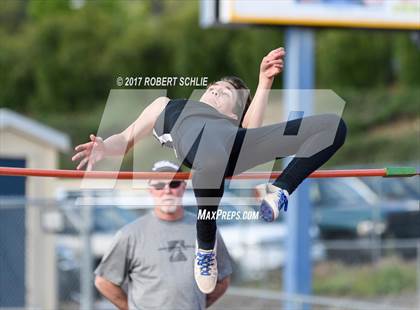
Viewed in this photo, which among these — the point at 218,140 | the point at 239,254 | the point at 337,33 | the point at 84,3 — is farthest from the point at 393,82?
the point at 218,140

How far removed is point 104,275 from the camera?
21.9 ft

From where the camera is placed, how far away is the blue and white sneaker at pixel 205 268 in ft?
18.7

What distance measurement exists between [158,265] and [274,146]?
136cm

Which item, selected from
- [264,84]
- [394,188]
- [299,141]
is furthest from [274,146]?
[394,188]

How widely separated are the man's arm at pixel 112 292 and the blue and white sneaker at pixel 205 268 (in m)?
1.08

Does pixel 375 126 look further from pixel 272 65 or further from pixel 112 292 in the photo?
pixel 272 65

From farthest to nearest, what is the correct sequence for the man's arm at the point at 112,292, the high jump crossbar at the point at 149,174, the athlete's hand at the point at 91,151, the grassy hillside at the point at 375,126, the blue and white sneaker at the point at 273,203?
the grassy hillside at the point at 375,126 < the man's arm at the point at 112,292 < the high jump crossbar at the point at 149,174 < the athlete's hand at the point at 91,151 < the blue and white sneaker at the point at 273,203

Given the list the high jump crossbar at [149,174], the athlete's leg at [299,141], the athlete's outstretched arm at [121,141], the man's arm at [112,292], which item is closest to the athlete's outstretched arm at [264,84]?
the athlete's leg at [299,141]

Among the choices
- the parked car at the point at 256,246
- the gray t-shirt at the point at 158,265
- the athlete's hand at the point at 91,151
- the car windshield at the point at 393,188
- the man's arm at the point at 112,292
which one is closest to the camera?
the athlete's hand at the point at 91,151

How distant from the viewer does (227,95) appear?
5.82m

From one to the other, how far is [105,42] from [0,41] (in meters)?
6.20

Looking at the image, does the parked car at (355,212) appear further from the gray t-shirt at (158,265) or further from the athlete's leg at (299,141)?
the athlete's leg at (299,141)

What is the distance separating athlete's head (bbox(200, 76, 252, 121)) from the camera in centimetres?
582

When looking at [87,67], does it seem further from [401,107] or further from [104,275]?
[104,275]
